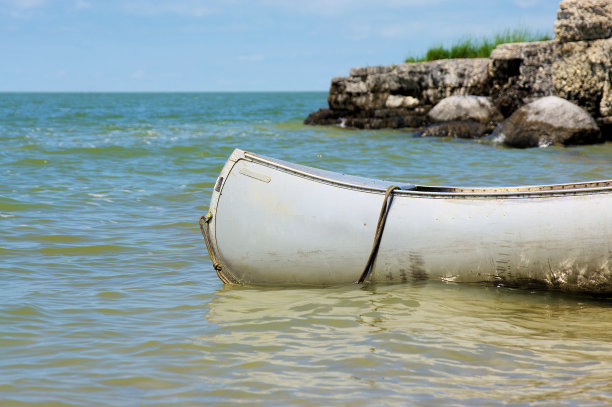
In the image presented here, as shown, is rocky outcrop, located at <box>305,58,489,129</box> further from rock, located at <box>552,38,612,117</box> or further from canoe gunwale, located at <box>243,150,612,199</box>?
canoe gunwale, located at <box>243,150,612,199</box>

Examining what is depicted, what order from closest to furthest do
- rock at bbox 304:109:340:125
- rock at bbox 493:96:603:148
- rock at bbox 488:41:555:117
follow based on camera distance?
rock at bbox 493:96:603:148 → rock at bbox 488:41:555:117 → rock at bbox 304:109:340:125

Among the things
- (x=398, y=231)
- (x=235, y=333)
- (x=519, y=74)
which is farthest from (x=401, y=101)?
(x=235, y=333)

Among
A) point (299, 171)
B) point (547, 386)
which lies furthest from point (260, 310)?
point (547, 386)

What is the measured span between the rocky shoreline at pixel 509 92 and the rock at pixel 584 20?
17mm

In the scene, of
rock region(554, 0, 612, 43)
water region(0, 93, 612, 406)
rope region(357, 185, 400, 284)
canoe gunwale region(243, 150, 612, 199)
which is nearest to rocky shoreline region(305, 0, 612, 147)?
rock region(554, 0, 612, 43)

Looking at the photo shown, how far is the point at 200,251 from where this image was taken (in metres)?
5.70

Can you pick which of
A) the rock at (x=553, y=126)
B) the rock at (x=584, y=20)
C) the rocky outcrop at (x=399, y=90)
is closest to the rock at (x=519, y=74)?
the rocky outcrop at (x=399, y=90)

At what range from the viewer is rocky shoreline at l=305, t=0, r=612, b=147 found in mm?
12594

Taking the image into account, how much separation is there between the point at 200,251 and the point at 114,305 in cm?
153

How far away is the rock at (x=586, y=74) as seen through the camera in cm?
1255

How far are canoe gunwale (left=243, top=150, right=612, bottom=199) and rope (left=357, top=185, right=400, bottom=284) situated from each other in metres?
0.05

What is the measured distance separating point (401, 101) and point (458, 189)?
1438cm

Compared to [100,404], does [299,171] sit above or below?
above

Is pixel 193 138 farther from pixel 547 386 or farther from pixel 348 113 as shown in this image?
pixel 547 386
